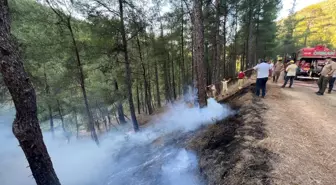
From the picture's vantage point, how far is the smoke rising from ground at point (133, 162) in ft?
16.3

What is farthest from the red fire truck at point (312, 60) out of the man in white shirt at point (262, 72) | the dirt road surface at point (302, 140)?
the man in white shirt at point (262, 72)

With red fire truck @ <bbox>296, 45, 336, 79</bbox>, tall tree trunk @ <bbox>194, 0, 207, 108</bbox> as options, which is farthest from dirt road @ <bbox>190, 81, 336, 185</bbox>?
red fire truck @ <bbox>296, 45, 336, 79</bbox>

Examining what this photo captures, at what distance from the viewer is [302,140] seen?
438 cm

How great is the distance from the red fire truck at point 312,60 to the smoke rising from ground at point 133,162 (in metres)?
10.1

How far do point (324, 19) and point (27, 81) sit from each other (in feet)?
Result: 230

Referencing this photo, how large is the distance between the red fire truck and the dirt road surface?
781 cm

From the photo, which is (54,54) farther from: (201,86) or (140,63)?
(201,86)

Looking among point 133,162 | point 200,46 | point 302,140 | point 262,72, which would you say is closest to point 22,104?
point 133,162

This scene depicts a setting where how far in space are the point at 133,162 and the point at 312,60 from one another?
15347mm

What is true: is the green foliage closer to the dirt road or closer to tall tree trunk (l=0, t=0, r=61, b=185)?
the dirt road

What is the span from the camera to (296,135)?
461cm

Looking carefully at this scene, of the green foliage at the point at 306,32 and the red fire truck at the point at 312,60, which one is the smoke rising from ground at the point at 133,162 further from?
the green foliage at the point at 306,32

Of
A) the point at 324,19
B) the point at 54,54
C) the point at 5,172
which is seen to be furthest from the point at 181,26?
the point at 324,19

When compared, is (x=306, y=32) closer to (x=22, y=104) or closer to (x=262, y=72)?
(x=262, y=72)
